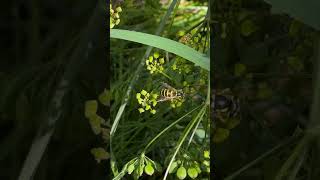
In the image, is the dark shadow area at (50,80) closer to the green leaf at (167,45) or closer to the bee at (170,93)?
the green leaf at (167,45)

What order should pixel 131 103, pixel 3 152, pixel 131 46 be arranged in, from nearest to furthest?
1. pixel 3 152
2. pixel 131 103
3. pixel 131 46

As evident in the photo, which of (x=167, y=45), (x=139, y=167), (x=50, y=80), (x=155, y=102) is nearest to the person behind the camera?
(x=50, y=80)

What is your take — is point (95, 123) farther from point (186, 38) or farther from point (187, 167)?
point (186, 38)

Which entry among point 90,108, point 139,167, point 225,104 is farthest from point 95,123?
point 139,167

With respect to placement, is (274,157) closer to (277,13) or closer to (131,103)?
(277,13)

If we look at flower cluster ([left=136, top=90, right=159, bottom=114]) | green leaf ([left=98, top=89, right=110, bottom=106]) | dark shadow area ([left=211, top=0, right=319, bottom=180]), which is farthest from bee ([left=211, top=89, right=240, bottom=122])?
flower cluster ([left=136, top=90, right=159, bottom=114])

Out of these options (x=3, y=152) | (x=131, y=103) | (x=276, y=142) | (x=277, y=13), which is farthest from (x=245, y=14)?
(x=131, y=103)
